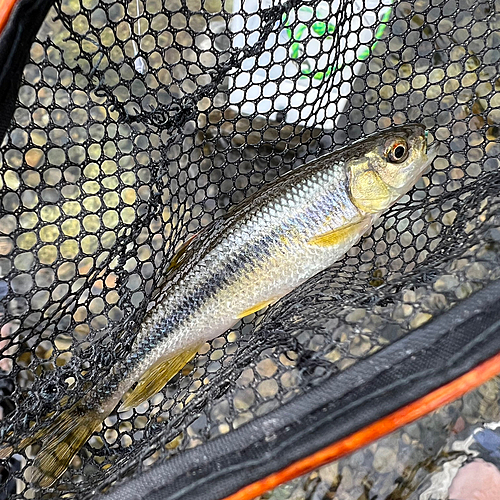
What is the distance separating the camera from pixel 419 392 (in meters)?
1.24

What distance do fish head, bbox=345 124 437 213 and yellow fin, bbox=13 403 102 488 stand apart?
126 cm

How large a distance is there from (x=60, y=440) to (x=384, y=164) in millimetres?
1543

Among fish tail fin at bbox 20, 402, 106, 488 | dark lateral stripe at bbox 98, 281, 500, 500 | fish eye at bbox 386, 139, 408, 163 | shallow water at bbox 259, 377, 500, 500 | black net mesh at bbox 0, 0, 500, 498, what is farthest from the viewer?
fish eye at bbox 386, 139, 408, 163

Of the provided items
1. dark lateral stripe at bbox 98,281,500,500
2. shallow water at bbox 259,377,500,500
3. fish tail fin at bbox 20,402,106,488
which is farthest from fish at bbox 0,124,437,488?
shallow water at bbox 259,377,500,500

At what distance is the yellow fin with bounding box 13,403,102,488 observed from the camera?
172cm

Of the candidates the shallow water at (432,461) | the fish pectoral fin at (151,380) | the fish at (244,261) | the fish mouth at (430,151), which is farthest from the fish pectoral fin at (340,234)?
the shallow water at (432,461)

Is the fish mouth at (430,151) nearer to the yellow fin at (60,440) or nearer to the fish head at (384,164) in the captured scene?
the fish head at (384,164)

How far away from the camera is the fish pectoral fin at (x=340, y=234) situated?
1.80m

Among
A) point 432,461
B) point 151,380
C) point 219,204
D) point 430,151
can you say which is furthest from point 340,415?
point 219,204

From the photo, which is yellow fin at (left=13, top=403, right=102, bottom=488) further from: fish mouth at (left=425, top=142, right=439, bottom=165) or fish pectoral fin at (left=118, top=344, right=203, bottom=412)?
fish mouth at (left=425, top=142, right=439, bottom=165)

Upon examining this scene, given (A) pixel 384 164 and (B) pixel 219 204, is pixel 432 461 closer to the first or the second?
(A) pixel 384 164

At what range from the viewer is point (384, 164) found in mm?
1855

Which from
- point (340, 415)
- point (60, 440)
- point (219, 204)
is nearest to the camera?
point (340, 415)

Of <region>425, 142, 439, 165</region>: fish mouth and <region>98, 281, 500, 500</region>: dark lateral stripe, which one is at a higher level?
<region>425, 142, 439, 165</region>: fish mouth
